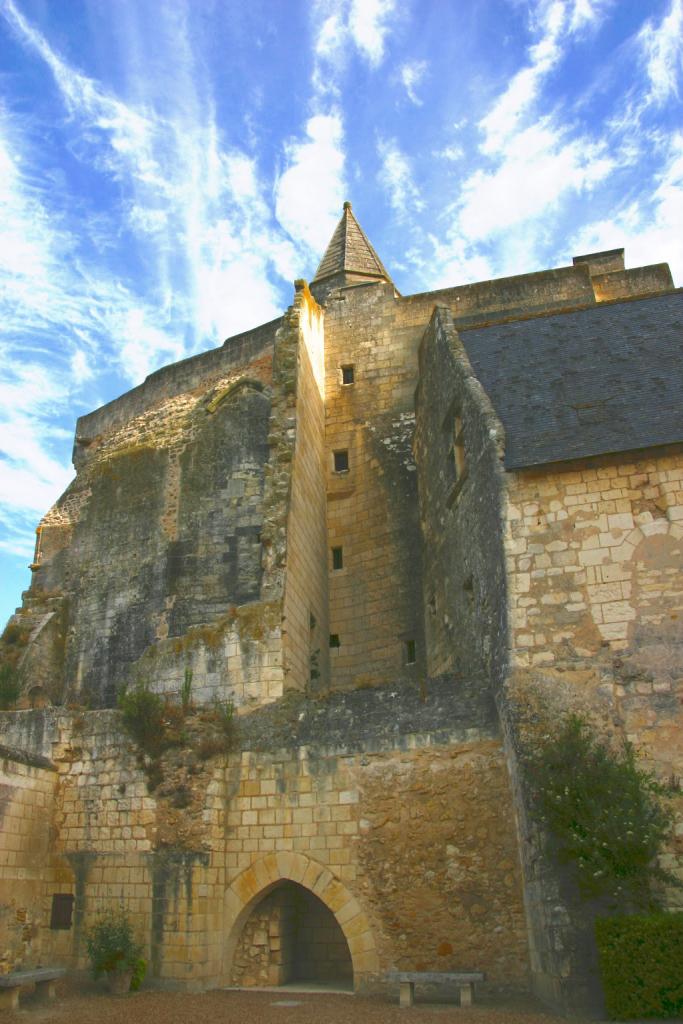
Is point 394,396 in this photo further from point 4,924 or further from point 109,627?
point 4,924

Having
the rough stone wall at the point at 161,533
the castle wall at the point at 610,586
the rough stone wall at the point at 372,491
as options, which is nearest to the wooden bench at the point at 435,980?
the castle wall at the point at 610,586

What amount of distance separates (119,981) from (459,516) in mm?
6248

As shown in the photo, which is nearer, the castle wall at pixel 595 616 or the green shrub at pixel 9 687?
the castle wall at pixel 595 616

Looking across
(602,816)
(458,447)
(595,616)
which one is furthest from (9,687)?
(602,816)

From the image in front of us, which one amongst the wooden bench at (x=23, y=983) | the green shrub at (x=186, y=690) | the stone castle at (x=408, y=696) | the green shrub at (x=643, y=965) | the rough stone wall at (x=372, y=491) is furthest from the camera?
the rough stone wall at (x=372, y=491)

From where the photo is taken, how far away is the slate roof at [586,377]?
905 centimetres

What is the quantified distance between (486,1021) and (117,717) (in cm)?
530

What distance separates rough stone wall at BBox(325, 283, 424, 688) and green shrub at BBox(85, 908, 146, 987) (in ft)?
15.7

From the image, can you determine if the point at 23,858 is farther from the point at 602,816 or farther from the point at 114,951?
the point at 602,816

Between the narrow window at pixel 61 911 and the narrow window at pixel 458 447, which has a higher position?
the narrow window at pixel 458 447

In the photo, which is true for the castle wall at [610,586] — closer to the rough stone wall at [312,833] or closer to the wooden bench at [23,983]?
the rough stone wall at [312,833]

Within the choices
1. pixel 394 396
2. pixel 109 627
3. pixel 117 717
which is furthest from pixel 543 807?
pixel 109 627

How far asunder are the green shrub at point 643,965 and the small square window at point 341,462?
8842 mm

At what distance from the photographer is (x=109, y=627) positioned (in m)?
16.4
